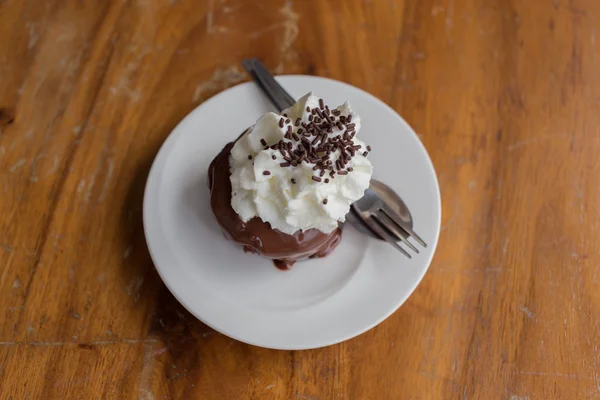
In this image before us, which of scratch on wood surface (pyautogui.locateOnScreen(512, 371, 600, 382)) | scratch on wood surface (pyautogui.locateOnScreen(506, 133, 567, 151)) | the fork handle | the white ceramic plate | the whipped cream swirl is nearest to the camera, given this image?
the whipped cream swirl

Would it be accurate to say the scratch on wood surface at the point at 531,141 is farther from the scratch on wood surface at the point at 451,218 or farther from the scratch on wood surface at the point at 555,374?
the scratch on wood surface at the point at 555,374

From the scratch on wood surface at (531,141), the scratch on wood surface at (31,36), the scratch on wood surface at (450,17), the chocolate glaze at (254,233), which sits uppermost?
the scratch on wood surface at (31,36)

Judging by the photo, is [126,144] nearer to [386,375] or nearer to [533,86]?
[386,375]

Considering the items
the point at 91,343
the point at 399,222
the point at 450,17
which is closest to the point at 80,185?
the point at 91,343

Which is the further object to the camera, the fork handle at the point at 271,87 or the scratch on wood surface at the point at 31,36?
the scratch on wood surface at the point at 31,36

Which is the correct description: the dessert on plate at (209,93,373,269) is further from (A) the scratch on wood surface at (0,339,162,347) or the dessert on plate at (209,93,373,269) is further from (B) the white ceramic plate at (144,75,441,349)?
(A) the scratch on wood surface at (0,339,162,347)

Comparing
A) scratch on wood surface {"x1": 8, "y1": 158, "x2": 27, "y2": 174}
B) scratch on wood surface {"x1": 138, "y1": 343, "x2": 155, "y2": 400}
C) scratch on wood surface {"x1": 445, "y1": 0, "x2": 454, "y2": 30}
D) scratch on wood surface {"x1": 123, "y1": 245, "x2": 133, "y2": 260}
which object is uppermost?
scratch on wood surface {"x1": 8, "y1": 158, "x2": 27, "y2": 174}

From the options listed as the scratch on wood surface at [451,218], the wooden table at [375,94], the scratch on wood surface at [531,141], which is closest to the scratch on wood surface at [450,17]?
the wooden table at [375,94]

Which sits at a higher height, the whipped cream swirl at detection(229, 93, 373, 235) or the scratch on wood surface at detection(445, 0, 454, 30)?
the whipped cream swirl at detection(229, 93, 373, 235)

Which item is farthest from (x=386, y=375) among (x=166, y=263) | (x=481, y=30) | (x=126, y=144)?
(x=481, y=30)

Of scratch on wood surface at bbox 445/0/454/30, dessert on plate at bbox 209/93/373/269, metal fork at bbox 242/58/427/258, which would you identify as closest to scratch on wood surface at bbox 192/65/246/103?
dessert on plate at bbox 209/93/373/269
